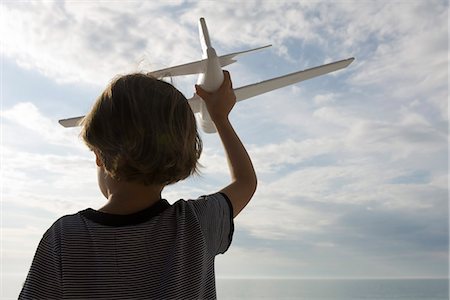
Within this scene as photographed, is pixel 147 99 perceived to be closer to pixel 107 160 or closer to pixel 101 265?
pixel 107 160

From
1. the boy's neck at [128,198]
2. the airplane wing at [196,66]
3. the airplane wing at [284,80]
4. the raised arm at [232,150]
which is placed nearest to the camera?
the boy's neck at [128,198]

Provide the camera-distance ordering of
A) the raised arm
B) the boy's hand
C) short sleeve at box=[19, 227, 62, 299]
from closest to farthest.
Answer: short sleeve at box=[19, 227, 62, 299], the raised arm, the boy's hand

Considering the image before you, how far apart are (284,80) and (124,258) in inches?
304

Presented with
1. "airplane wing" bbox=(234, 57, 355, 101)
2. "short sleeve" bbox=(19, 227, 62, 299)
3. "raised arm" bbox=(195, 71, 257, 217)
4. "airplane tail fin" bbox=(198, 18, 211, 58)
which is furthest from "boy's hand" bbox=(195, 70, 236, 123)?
"airplane tail fin" bbox=(198, 18, 211, 58)

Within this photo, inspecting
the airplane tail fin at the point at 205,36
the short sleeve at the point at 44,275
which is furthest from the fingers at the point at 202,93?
the airplane tail fin at the point at 205,36

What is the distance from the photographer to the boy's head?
211cm

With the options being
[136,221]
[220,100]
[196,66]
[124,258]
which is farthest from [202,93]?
[196,66]

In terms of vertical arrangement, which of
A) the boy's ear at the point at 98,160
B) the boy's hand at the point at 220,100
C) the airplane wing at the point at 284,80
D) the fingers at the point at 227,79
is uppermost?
the airplane wing at the point at 284,80

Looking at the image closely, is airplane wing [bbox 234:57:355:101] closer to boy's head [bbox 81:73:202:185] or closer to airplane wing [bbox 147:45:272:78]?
airplane wing [bbox 147:45:272:78]

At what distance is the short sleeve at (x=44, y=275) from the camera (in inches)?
79.7

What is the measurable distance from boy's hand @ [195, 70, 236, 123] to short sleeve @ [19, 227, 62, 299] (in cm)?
99

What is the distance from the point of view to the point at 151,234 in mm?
2172

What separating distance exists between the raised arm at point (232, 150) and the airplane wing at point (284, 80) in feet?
20.2

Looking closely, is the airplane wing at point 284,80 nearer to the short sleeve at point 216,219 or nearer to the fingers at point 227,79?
the fingers at point 227,79
